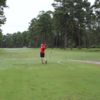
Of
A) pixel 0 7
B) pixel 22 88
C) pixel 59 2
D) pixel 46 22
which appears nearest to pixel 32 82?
pixel 22 88

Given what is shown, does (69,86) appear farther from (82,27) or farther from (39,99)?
(82,27)

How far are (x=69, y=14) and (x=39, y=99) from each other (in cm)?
9915

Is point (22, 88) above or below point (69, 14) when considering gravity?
below

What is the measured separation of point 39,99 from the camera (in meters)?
11.8

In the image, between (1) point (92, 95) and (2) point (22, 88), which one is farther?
(2) point (22, 88)

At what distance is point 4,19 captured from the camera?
8181 cm

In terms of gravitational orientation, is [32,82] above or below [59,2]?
below

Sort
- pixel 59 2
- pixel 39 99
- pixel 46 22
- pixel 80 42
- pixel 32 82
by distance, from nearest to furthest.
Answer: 1. pixel 39 99
2. pixel 32 82
3. pixel 59 2
4. pixel 80 42
5. pixel 46 22

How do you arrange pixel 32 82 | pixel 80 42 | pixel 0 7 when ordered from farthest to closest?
pixel 80 42 → pixel 0 7 → pixel 32 82

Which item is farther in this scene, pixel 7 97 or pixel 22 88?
pixel 22 88

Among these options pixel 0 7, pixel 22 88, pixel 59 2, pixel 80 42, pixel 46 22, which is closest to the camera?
pixel 22 88

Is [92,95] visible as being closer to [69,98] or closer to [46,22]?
[69,98]

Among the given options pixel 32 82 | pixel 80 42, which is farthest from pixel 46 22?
pixel 32 82

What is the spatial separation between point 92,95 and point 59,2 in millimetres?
97615
